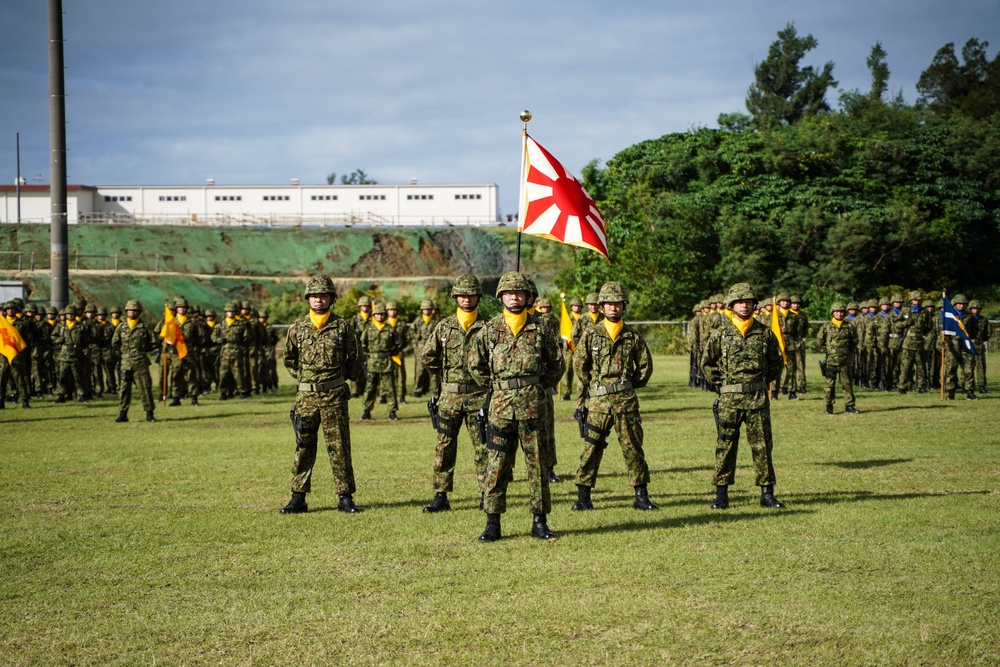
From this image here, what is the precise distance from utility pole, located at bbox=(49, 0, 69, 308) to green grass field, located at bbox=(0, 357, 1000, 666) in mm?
13033

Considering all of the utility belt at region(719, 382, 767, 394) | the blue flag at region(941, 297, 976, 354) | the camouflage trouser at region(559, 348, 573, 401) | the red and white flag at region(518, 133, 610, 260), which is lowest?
the camouflage trouser at region(559, 348, 573, 401)

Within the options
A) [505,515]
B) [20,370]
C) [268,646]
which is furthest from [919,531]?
[20,370]

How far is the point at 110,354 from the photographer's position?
84.5 feet

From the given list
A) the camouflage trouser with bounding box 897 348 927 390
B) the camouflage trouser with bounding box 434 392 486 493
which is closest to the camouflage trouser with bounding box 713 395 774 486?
the camouflage trouser with bounding box 434 392 486 493

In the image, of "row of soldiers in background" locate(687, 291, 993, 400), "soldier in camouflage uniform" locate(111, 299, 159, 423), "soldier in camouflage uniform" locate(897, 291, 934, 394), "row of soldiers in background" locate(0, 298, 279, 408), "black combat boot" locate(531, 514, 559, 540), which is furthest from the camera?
"soldier in camouflage uniform" locate(897, 291, 934, 394)

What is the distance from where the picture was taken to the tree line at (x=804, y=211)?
4644 cm

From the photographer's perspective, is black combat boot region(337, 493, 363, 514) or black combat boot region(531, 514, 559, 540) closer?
black combat boot region(531, 514, 559, 540)

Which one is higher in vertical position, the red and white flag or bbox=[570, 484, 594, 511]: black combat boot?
the red and white flag

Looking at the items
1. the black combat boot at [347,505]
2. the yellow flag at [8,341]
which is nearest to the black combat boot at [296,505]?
the black combat boot at [347,505]

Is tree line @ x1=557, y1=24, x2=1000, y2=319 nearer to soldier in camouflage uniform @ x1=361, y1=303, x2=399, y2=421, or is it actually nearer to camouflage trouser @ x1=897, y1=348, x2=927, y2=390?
camouflage trouser @ x1=897, y1=348, x2=927, y2=390

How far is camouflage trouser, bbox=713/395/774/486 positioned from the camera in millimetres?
10008

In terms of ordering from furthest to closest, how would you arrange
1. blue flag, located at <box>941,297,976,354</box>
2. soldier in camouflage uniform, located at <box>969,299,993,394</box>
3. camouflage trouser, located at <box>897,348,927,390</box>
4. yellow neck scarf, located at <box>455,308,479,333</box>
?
camouflage trouser, located at <box>897,348,927,390</box>
soldier in camouflage uniform, located at <box>969,299,993,394</box>
blue flag, located at <box>941,297,976,354</box>
yellow neck scarf, located at <box>455,308,479,333</box>

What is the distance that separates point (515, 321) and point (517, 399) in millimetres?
686

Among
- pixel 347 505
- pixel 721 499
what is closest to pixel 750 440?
pixel 721 499
